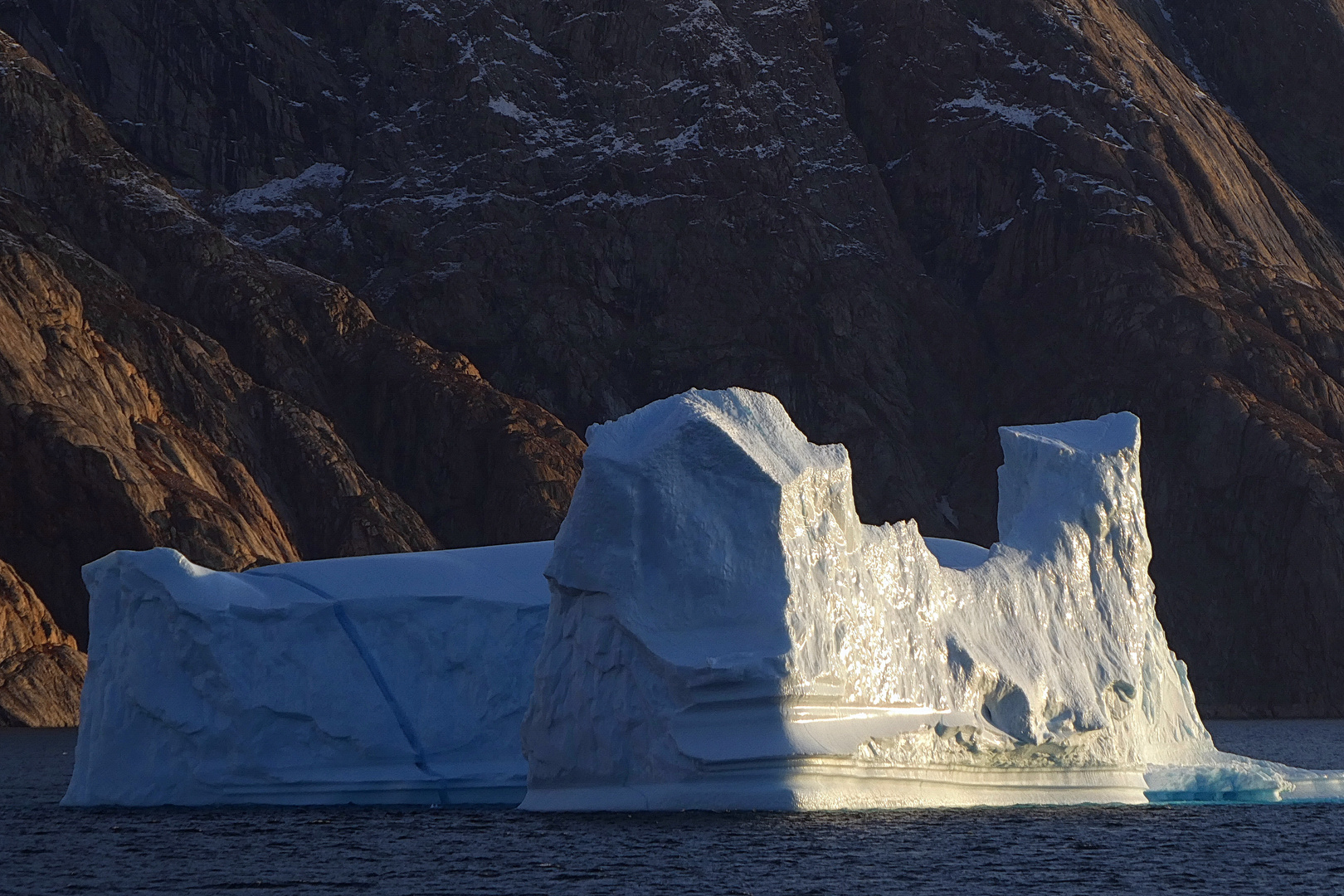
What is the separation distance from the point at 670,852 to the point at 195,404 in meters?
54.2

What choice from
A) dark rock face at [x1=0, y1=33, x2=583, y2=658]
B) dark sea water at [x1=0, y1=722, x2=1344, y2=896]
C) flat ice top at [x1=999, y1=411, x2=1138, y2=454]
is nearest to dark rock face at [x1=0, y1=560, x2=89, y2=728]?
dark rock face at [x1=0, y1=33, x2=583, y2=658]

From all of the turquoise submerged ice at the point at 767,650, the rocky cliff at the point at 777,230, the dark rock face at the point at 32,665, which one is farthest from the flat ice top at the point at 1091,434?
the rocky cliff at the point at 777,230

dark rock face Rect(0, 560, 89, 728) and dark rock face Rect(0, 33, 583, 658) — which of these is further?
dark rock face Rect(0, 33, 583, 658)

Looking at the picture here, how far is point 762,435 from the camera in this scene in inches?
1036

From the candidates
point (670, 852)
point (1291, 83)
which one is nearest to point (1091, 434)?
point (670, 852)

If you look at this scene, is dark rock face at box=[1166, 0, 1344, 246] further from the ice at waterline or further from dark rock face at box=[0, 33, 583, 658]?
the ice at waterline

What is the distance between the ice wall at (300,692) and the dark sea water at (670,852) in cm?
61

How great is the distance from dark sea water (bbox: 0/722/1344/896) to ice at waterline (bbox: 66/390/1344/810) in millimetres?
657

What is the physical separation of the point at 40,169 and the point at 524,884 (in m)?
68.4

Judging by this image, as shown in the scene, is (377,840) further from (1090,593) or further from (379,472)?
(379,472)

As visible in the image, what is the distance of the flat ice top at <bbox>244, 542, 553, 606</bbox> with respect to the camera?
105 feet

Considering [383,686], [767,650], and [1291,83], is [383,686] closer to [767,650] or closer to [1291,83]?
[767,650]


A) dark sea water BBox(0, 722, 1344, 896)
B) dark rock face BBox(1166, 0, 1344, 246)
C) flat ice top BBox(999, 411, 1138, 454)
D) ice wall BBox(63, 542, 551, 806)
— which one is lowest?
dark sea water BBox(0, 722, 1344, 896)

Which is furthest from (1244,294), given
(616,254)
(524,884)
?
(524,884)
